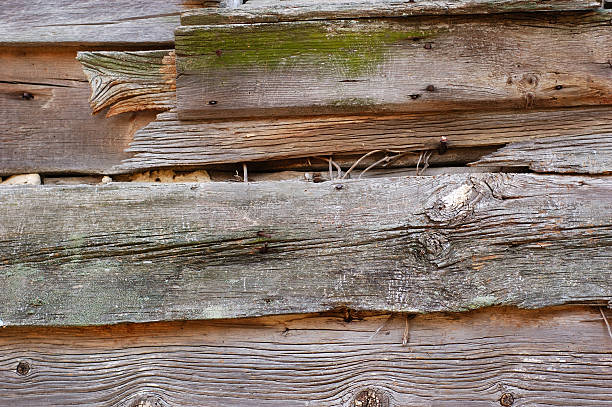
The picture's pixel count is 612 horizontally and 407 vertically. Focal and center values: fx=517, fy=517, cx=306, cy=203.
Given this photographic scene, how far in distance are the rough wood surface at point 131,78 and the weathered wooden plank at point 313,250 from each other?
284 mm

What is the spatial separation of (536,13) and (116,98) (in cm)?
119

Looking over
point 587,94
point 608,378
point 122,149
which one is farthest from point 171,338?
point 587,94

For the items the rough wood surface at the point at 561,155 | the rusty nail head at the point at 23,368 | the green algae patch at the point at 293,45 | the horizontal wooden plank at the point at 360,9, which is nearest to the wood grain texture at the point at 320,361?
the rusty nail head at the point at 23,368

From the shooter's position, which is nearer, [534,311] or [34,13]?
[534,311]

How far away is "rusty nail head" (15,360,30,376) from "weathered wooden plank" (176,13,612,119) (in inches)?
33.4

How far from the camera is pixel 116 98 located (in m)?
1.48

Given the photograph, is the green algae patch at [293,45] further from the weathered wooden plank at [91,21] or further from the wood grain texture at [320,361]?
the wood grain texture at [320,361]

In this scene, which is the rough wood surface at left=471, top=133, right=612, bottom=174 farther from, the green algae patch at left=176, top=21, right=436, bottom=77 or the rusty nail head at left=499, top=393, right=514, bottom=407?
the rusty nail head at left=499, top=393, right=514, bottom=407

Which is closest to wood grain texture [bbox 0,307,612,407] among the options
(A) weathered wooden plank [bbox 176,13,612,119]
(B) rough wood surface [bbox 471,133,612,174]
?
(B) rough wood surface [bbox 471,133,612,174]

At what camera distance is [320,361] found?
1.42 m

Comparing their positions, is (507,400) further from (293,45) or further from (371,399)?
(293,45)

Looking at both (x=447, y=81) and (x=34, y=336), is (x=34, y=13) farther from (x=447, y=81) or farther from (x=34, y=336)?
(x=447, y=81)

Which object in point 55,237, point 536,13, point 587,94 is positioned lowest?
point 55,237

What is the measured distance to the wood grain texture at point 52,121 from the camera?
154cm
